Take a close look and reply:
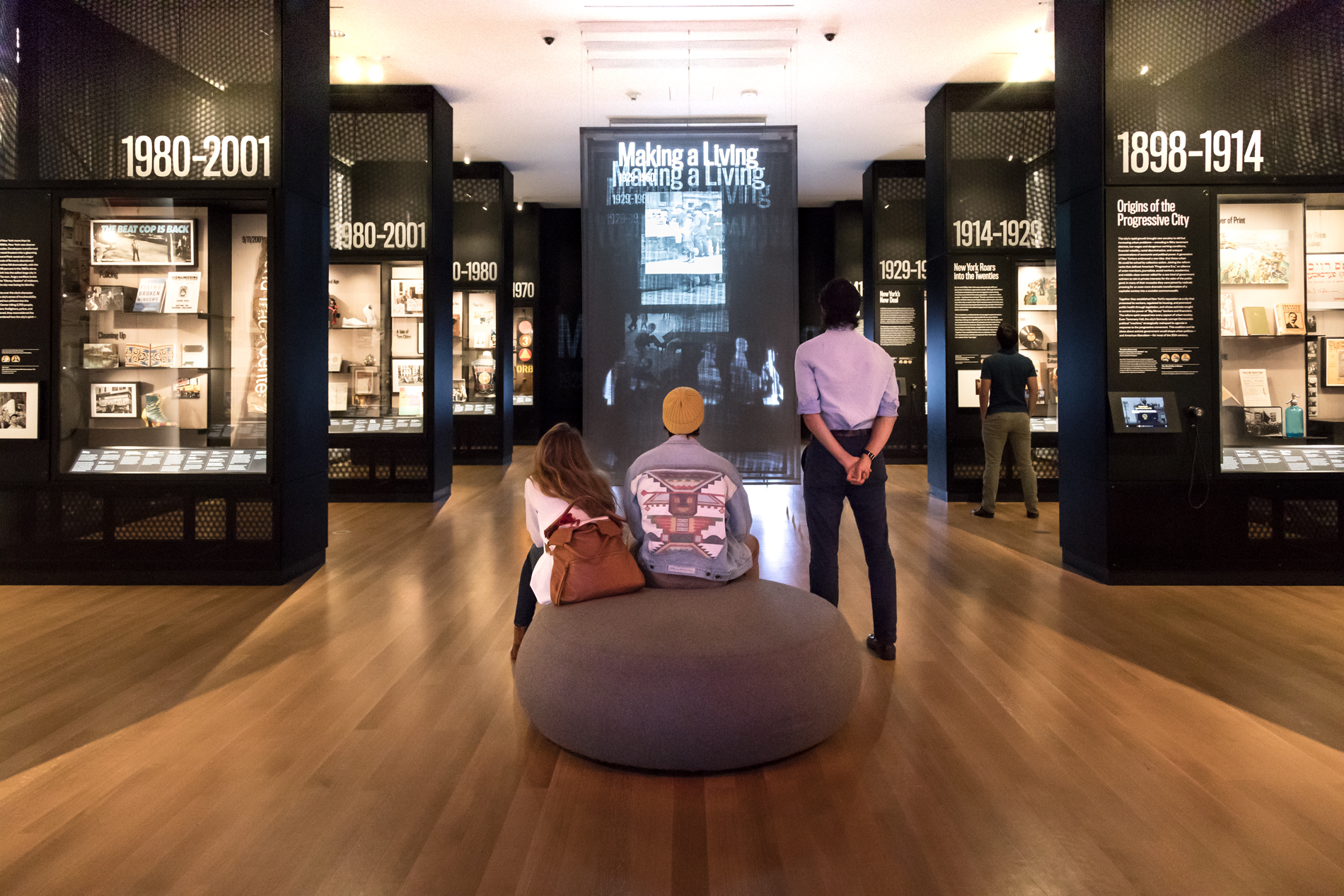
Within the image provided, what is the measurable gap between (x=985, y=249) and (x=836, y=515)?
636 centimetres

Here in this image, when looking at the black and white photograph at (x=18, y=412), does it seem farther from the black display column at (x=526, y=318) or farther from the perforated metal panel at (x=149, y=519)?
the black display column at (x=526, y=318)

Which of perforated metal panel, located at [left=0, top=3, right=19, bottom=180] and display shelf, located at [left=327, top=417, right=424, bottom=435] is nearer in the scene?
perforated metal panel, located at [left=0, top=3, right=19, bottom=180]

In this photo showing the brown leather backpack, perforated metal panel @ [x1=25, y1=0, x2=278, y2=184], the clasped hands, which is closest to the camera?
the brown leather backpack

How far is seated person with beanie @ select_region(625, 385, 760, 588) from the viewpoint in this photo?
10.0 ft

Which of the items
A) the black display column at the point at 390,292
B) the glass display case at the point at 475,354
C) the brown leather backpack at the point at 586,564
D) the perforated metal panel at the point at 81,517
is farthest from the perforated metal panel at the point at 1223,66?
the glass display case at the point at 475,354

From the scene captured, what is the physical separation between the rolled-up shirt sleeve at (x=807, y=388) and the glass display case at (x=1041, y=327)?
6.26m

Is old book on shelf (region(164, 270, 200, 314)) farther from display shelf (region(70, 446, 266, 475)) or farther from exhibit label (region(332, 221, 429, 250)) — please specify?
exhibit label (region(332, 221, 429, 250))

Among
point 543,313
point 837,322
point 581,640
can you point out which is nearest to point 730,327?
point 837,322

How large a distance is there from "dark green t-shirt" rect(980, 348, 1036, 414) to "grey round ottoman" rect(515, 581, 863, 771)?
5.55 metres

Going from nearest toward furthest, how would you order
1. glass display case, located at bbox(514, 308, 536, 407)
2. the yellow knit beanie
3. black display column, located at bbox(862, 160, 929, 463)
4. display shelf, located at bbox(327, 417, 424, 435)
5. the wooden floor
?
the wooden floor
the yellow knit beanie
display shelf, located at bbox(327, 417, 424, 435)
black display column, located at bbox(862, 160, 929, 463)
glass display case, located at bbox(514, 308, 536, 407)

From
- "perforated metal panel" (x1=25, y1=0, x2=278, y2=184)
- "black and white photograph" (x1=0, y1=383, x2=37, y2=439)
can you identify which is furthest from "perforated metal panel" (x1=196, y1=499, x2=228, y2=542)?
"perforated metal panel" (x1=25, y1=0, x2=278, y2=184)

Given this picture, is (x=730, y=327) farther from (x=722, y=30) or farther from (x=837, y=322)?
(x=837, y=322)

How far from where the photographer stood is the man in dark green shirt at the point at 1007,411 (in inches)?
305

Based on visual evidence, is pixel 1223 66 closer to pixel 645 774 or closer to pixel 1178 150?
pixel 1178 150
